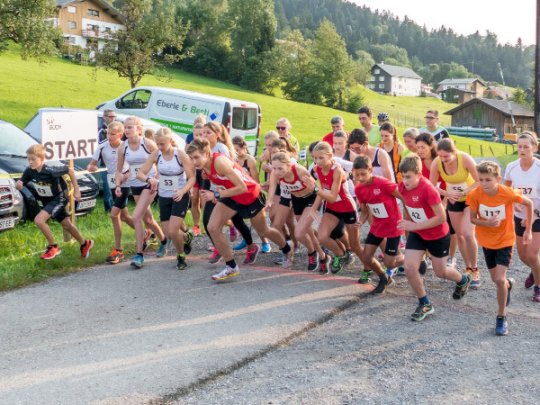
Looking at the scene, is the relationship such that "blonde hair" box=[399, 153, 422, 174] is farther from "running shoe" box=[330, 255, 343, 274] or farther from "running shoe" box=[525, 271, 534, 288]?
"running shoe" box=[525, 271, 534, 288]

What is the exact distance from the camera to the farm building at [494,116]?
81750 mm

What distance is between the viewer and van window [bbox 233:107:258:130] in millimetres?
22859

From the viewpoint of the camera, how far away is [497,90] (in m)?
163

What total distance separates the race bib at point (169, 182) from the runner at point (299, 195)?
126 centimetres

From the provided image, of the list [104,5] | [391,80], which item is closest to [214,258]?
[104,5]

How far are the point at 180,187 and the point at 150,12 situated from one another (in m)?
27.9

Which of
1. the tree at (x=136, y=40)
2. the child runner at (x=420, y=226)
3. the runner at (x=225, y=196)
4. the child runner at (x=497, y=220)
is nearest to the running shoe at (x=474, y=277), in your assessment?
the child runner at (x=420, y=226)

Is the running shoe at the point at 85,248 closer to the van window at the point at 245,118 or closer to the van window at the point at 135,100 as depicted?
the van window at the point at 245,118

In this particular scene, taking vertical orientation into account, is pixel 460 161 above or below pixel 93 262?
above

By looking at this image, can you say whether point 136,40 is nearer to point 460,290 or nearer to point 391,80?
point 460,290

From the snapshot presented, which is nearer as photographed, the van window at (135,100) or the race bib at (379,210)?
the race bib at (379,210)

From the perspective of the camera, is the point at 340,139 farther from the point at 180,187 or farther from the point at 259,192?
the point at 180,187

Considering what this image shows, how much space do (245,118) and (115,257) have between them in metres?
14.9

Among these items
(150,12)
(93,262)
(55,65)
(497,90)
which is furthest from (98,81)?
(497,90)
